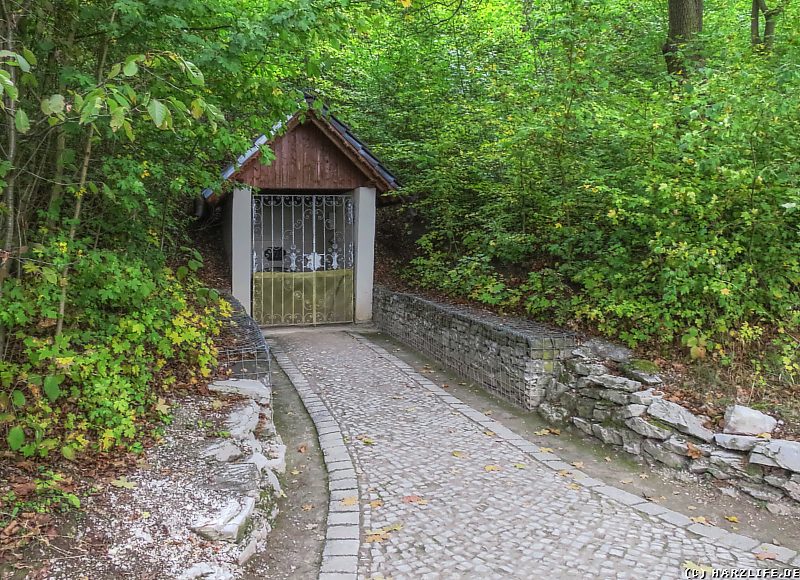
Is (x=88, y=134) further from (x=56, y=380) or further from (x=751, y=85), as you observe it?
(x=751, y=85)

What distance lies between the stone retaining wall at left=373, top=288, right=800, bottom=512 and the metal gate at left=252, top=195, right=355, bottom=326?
3.33 metres

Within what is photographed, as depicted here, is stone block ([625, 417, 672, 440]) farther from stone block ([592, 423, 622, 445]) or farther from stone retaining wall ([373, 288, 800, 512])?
stone block ([592, 423, 622, 445])

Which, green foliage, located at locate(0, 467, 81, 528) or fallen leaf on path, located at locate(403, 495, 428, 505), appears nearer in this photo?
green foliage, located at locate(0, 467, 81, 528)

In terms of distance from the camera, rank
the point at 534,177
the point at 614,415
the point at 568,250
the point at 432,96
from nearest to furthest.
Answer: the point at 614,415 → the point at 568,250 → the point at 534,177 → the point at 432,96

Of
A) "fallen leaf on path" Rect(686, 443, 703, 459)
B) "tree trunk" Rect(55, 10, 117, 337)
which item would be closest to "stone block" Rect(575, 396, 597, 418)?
"fallen leaf on path" Rect(686, 443, 703, 459)

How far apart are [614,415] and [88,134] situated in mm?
5666

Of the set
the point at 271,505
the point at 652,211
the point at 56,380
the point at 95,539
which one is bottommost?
the point at 271,505

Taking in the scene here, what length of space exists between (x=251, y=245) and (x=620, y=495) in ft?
27.4

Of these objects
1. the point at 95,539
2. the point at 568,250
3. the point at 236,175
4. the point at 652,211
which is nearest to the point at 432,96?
the point at 236,175

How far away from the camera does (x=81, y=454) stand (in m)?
4.23

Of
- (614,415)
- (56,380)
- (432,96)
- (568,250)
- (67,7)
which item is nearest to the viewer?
(56,380)

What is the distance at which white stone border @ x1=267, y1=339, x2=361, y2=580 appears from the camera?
406 centimetres

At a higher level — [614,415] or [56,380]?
[56,380]

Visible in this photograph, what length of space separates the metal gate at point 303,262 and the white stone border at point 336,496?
416 cm
